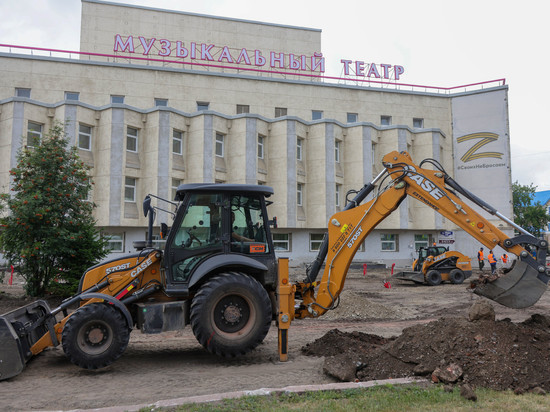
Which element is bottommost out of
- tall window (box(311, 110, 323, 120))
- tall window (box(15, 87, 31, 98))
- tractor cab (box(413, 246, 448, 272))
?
tractor cab (box(413, 246, 448, 272))

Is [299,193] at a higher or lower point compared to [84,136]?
lower

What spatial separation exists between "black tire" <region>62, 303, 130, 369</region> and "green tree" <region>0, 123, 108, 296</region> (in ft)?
26.7

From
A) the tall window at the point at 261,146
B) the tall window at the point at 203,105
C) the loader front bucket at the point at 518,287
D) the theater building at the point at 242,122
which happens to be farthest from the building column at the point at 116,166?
the loader front bucket at the point at 518,287

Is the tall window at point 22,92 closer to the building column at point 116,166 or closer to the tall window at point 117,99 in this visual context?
the tall window at point 117,99

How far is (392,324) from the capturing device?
12.8 m

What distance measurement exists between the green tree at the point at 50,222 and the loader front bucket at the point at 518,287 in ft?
40.3

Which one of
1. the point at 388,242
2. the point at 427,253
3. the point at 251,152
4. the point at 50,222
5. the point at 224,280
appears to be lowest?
the point at 427,253

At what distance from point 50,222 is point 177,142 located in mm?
18963

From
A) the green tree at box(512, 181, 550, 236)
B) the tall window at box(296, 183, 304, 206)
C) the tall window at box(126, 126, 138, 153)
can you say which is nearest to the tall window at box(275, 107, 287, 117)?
the tall window at box(296, 183, 304, 206)

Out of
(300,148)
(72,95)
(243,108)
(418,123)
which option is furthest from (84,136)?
(418,123)

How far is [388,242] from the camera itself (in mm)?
40219

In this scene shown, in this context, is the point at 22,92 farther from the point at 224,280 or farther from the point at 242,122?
the point at 224,280

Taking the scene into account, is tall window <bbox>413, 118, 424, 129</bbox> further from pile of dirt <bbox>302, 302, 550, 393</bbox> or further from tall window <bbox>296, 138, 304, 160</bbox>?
pile of dirt <bbox>302, 302, 550, 393</bbox>

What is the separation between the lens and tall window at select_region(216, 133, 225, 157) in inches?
1332
